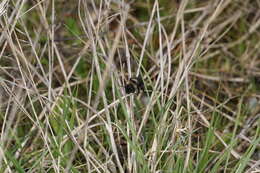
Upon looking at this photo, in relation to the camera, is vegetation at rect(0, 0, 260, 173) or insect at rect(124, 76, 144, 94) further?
insect at rect(124, 76, 144, 94)

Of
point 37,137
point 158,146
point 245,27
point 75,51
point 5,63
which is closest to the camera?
point 158,146

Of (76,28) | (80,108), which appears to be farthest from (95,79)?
(76,28)

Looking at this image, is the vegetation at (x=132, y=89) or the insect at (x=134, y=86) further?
the insect at (x=134, y=86)

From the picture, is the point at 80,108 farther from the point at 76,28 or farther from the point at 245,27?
the point at 245,27

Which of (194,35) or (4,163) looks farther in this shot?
(194,35)
